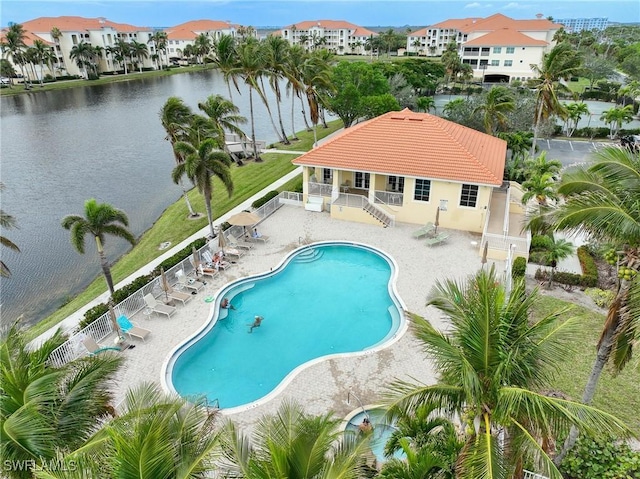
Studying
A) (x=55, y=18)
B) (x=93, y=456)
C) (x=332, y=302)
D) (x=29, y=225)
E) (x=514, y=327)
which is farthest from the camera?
(x=55, y=18)

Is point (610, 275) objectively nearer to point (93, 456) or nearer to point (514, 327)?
point (514, 327)

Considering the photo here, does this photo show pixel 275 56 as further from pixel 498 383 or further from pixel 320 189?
pixel 498 383

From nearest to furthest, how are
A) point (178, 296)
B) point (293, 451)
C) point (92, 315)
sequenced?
1. point (293, 451)
2. point (92, 315)
3. point (178, 296)

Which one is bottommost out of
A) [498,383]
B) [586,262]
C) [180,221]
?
[180,221]

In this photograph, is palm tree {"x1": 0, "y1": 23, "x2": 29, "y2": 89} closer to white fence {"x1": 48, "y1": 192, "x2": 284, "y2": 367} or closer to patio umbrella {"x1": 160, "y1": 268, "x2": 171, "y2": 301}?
white fence {"x1": 48, "y1": 192, "x2": 284, "y2": 367}

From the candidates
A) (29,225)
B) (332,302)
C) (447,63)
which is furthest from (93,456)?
(447,63)

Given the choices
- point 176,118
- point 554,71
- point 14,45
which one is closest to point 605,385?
point 554,71

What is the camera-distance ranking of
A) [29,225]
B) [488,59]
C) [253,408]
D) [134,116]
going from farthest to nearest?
[488,59]
[134,116]
[29,225]
[253,408]
